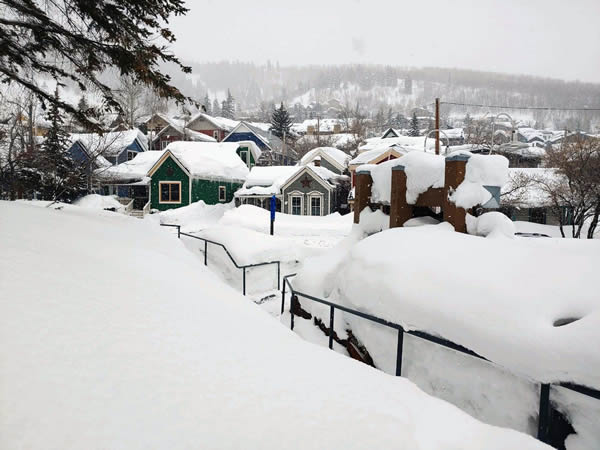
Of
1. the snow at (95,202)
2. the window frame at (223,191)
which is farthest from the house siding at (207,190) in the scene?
the snow at (95,202)

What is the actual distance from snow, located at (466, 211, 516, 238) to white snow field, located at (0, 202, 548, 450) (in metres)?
2.79

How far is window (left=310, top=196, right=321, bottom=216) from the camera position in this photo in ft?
100

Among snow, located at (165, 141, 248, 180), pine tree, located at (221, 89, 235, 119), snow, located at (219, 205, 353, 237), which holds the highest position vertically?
pine tree, located at (221, 89, 235, 119)

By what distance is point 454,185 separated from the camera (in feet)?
17.3

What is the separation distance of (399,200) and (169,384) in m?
5.05

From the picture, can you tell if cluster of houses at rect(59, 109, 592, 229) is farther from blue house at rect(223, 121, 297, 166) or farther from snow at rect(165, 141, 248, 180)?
blue house at rect(223, 121, 297, 166)

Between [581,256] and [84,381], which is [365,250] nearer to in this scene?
[581,256]

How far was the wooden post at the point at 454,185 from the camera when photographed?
16.9 feet

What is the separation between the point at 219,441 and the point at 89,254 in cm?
325

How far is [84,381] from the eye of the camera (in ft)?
6.09

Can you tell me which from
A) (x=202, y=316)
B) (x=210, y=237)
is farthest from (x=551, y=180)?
(x=202, y=316)

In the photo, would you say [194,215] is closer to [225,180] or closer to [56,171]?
[225,180]

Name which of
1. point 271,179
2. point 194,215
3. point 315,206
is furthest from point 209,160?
point 315,206

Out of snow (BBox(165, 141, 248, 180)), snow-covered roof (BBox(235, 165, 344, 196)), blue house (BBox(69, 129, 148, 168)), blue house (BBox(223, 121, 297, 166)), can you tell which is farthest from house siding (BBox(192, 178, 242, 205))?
blue house (BBox(223, 121, 297, 166))
